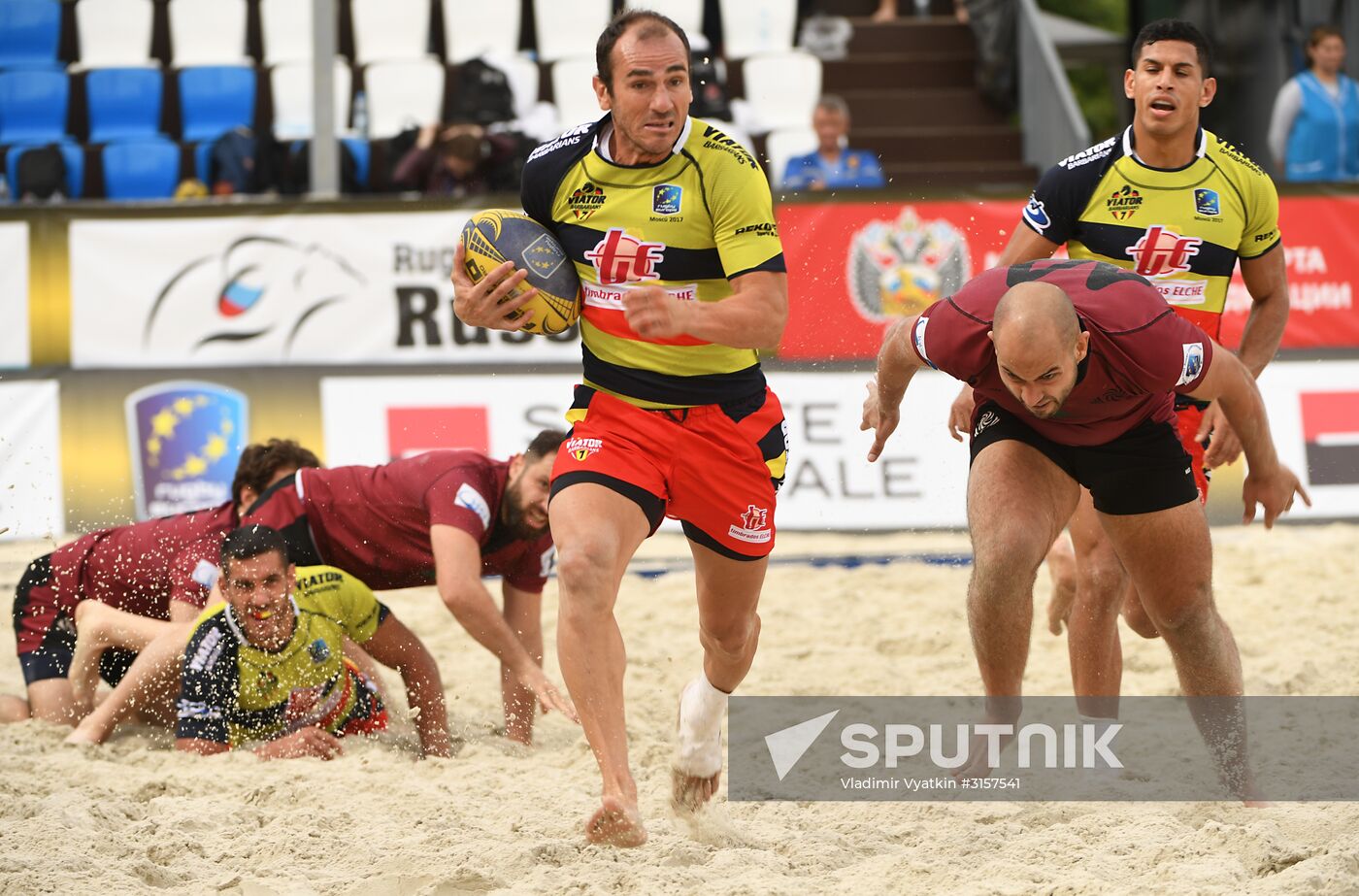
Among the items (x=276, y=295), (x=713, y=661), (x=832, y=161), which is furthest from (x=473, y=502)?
(x=832, y=161)

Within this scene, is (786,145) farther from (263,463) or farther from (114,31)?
(263,463)

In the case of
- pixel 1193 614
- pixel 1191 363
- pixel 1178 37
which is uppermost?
pixel 1178 37

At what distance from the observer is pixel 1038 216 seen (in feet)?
17.3

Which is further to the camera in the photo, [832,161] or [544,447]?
[832,161]

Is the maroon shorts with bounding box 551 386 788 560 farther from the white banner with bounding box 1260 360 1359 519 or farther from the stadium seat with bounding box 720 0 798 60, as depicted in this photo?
the stadium seat with bounding box 720 0 798 60

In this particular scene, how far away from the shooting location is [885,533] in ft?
29.3

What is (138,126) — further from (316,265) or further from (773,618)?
(773,618)

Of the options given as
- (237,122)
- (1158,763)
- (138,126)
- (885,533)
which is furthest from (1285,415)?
(138,126)

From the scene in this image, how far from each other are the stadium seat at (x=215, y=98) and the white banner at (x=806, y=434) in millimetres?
4391

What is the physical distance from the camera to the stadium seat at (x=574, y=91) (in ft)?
38.5

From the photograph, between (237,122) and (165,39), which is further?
(165,39)

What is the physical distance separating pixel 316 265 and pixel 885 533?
364 centimetres

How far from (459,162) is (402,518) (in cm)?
478

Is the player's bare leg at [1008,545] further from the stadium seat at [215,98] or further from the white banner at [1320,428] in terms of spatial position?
the stadium seat at [215,98]
